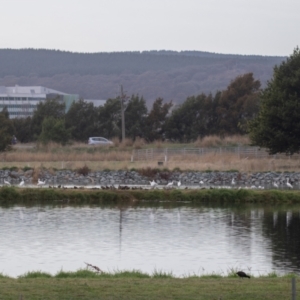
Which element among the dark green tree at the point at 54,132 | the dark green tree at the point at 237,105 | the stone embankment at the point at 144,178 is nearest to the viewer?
the stone embankment at the point at 144,178

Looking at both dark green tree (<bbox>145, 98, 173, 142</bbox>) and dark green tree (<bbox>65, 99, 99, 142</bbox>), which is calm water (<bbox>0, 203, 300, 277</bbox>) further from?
dark green tree (<bbox>65, 99, 99, 142</bbox>)

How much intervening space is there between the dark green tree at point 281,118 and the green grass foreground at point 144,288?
31.5 meters

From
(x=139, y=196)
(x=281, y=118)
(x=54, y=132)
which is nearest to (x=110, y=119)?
(x=54, y=132)

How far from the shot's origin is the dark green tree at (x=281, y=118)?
156 ft

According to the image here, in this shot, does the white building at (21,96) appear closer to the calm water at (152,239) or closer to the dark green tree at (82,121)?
the dark green tree at (82,121)

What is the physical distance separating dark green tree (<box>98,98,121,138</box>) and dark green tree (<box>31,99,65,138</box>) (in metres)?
4.30

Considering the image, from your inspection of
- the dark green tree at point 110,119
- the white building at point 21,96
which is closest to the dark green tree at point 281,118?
the dark green tree at point 110,119

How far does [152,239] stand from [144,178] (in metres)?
20.0

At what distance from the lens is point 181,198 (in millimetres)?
34312

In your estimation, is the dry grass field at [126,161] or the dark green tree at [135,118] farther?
the dark green tree at [135,118]

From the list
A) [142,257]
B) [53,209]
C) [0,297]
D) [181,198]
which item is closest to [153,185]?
[181,198]

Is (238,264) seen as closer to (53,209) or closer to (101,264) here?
(101,264)

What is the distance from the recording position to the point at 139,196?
34344mm

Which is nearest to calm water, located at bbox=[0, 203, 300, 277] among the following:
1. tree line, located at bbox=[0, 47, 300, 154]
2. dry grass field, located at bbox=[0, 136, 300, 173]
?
dry grass field, located at bbox=[0, 136, 300, 173]
